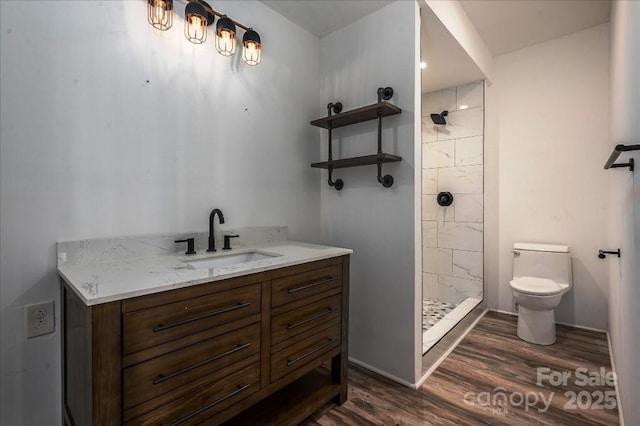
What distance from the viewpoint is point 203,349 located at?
115 cm

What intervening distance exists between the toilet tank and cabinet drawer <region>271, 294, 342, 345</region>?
2.10m

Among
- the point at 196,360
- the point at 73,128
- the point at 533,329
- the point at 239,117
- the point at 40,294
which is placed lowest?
the point at 533,329

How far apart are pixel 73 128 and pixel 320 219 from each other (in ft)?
5.39

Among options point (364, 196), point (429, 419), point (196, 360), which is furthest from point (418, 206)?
point (196, 360)

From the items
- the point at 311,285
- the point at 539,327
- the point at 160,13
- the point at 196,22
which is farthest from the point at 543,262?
the point at 160,13

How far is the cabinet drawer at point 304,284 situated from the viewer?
1410mm

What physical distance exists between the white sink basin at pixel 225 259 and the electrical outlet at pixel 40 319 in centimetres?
55

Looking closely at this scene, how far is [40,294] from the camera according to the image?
1.28m

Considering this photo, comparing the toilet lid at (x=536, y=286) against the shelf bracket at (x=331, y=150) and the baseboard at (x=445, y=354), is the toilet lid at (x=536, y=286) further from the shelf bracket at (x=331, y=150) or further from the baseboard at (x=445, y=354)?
the shelf bracket at (x=331, y=150)

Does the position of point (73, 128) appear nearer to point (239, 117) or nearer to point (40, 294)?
point (40, 294)

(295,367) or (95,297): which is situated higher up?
(95,297)

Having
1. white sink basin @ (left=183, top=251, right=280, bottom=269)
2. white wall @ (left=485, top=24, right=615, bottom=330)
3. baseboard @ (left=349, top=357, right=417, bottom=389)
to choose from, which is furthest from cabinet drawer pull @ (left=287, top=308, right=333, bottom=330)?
white wall @ (left=485, top=24, right=615, bottom=330)

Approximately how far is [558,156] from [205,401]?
11.2 feet

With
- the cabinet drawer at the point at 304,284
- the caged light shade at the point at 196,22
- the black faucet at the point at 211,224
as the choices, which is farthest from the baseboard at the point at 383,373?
the caged light shade at the point at 196,22
